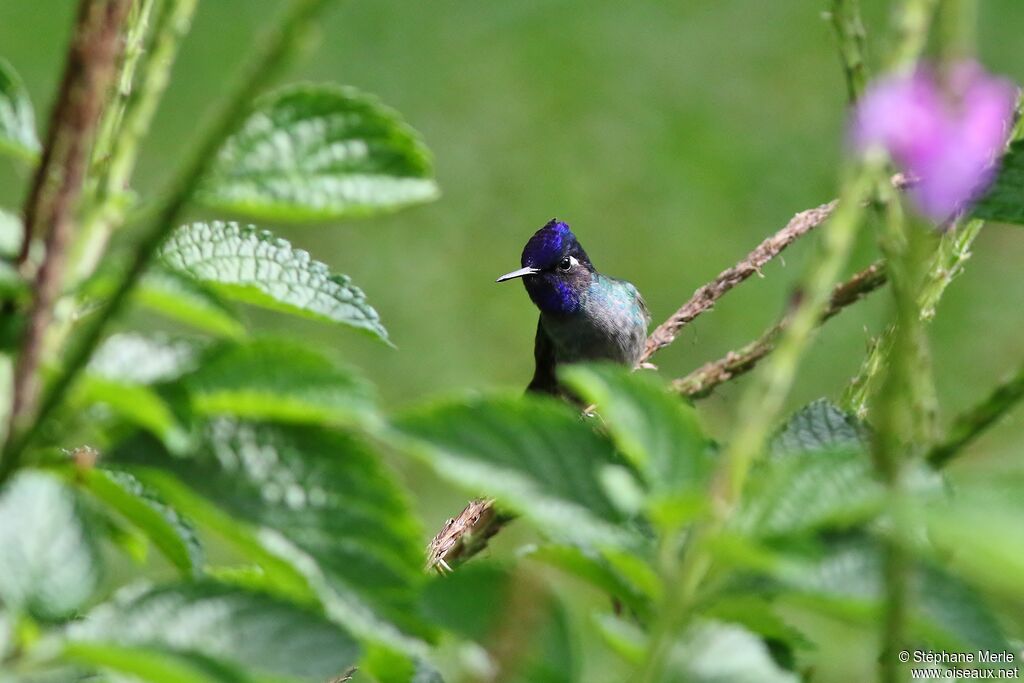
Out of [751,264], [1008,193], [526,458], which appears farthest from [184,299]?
[751,264]

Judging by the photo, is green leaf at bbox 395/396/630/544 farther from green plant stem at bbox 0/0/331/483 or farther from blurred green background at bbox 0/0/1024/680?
blurred green background at bbox 0/0/1024/680

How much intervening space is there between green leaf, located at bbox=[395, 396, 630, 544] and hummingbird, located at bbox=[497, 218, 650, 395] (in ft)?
6.90

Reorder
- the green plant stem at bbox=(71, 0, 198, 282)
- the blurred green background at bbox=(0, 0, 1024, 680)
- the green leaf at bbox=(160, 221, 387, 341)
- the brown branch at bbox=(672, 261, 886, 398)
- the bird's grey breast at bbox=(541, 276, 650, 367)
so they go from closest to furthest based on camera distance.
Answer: the green plant stem at bbox=(71, 0, 198, 282)
the green leaf at bbox=(160, 221, 387, 341)
the brown branch at bbox=(672, 261, 886, 398)
the bird's grey breast at bbox=(541, 276, 650, 367)
the blurred green background at bbox=(0, 0, 1024, 680)

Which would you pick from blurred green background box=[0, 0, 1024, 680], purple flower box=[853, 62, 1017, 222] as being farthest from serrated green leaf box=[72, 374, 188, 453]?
blurred green background box=[0, 0, 1024, 680]

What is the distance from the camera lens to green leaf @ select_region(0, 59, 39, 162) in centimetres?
48

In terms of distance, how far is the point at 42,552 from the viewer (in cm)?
45

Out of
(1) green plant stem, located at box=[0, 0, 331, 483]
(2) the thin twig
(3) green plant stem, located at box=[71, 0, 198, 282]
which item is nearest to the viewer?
(1) green plant stem, located at box=[0, 0, 331, 483]

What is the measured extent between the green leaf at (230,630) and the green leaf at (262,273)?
0.44ft

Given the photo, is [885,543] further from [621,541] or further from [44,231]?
[44,231]

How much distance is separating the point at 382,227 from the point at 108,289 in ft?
12.4

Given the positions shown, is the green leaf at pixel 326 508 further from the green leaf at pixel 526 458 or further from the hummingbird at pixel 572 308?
the hummingbird at pixel 572 308

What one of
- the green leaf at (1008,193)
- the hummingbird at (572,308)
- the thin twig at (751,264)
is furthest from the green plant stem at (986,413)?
the hummingbird at (572,308)

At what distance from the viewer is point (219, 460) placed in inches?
18.4

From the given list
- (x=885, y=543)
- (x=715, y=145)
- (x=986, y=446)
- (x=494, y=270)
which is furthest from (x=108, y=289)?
(x=715, y=145)
